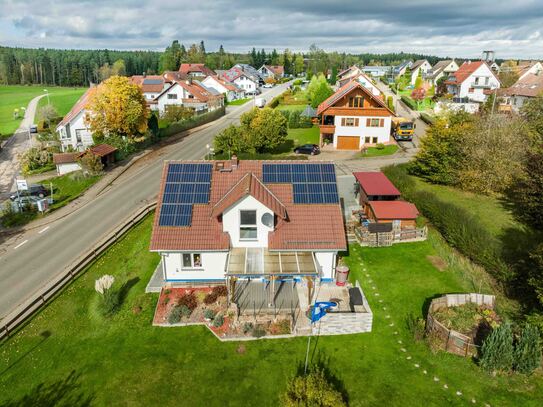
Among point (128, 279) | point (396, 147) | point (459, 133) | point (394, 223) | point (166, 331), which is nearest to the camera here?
point (166, 331)

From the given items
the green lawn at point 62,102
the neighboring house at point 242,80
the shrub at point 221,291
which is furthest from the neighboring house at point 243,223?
the neighboring house at point 242,80

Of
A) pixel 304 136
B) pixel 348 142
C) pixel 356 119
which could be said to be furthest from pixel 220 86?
pixel 356 119

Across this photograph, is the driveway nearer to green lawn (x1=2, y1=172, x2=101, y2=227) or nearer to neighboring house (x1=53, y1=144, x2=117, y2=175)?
green lawn (x1=2, y1=172, x2=101, y2=227)

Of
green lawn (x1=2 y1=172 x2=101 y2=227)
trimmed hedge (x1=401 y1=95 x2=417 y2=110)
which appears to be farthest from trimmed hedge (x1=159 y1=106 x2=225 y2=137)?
trimmed hedge (x1=401 y1=95 x2=417 y2=110)

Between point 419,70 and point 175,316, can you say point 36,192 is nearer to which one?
point 175,316

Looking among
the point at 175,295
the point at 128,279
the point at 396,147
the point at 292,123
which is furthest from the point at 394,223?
the point at 292,123

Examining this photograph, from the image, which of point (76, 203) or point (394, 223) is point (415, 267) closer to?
point (394, 223)
